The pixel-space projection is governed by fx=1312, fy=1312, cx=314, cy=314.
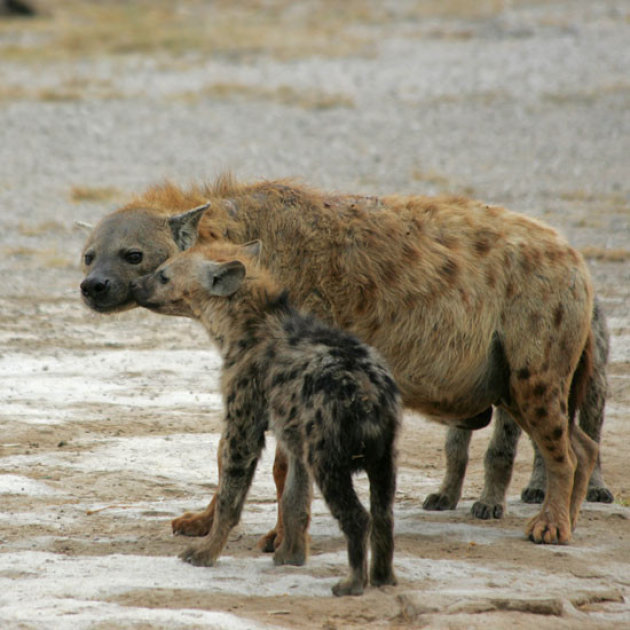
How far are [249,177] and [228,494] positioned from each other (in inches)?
79.3

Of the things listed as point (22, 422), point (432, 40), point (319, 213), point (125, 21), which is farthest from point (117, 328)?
point (125, 21)

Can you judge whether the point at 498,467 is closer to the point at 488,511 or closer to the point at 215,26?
the point at 488,511

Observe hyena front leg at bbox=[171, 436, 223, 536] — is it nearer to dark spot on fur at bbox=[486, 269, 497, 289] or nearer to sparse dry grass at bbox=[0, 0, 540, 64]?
dark spot on fur at bbox=[486, 269, 497, 289]

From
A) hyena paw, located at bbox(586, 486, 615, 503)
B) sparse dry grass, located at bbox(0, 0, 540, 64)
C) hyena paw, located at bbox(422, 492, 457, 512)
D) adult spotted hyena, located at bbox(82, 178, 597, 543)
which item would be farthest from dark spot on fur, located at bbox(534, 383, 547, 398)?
sparse dry grass, located at bbox(0, 0, 540, 64)

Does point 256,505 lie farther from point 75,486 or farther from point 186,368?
point 186,368

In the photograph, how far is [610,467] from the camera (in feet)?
17.6

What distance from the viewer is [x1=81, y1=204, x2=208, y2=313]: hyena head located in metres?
4.24

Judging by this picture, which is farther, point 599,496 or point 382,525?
point 599,496

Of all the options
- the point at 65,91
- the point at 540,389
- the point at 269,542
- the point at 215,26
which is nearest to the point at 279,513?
the point at 269,542

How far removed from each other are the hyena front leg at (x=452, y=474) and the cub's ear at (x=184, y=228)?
4.05 feet

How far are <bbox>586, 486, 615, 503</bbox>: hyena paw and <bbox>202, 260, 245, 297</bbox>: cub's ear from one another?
1.74 metres

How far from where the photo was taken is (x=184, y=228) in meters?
4.22

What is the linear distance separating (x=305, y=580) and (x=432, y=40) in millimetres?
16321

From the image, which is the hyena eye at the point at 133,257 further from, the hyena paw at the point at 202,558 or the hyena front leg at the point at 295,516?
the hyena paw at the point at 202,558
